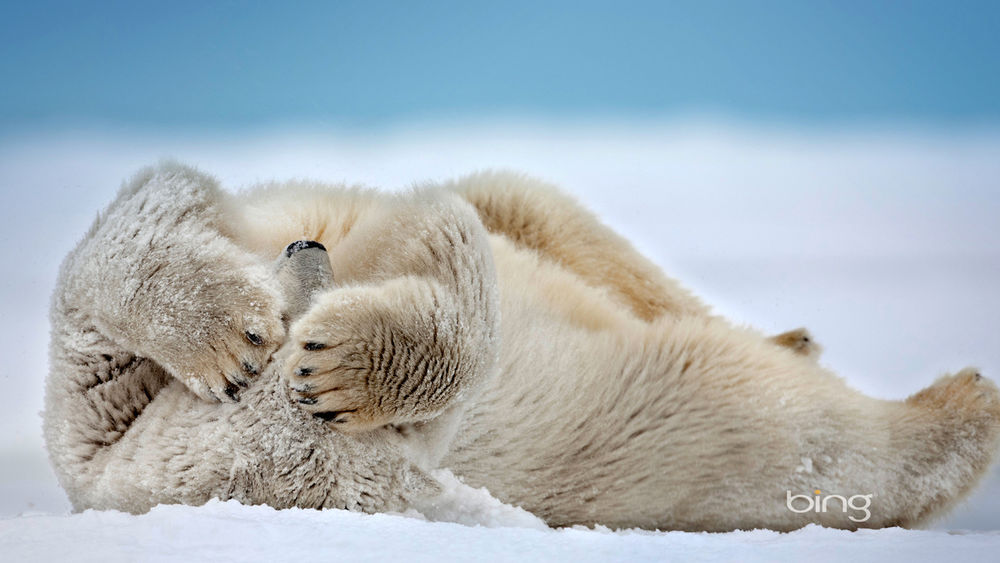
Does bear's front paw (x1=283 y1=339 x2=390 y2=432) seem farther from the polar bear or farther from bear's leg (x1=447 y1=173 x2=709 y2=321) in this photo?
bear's leg (x1=447 y1=173 x2=709 y2=321)

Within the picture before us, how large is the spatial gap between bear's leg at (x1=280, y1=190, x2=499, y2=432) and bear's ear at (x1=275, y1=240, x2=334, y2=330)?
0.20ft

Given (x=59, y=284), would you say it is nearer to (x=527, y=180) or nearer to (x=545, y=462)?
(x=545, y=462)

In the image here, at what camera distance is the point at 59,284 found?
76.2 inches

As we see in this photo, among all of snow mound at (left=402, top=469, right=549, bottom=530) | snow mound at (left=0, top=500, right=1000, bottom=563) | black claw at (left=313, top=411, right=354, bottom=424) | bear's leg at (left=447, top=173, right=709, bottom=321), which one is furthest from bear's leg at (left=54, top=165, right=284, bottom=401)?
bear's leg at (left=447, top=173, right=709, bottom=321)

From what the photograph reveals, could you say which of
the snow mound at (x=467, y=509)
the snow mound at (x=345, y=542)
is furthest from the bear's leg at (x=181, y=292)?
the snow mound at (x=467, y=509)

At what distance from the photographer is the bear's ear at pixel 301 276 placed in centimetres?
180

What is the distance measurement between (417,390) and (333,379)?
16cm

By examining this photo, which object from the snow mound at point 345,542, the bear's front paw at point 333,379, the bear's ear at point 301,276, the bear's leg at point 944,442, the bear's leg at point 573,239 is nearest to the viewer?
the snow mound at point 345,542

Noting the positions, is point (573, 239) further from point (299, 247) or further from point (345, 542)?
point (345, 542)

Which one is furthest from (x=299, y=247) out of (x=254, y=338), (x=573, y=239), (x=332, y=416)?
(x=573, y=239)

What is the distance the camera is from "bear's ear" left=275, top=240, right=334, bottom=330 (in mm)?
1796

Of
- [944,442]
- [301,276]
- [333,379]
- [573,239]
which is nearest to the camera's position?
[333,379]

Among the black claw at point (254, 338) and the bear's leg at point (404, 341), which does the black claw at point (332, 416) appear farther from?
the black claw at point (254, 338)

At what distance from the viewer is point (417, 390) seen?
1.70 metres
